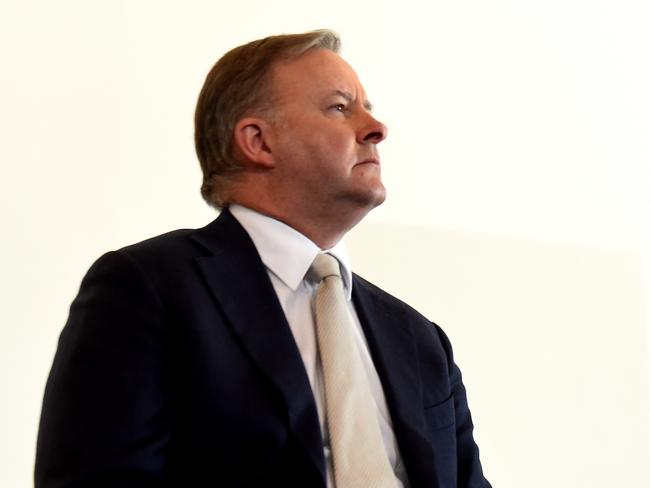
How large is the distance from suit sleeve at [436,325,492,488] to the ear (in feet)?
1.34

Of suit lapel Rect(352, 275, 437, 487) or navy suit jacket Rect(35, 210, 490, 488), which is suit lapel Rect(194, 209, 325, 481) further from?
suit lapel Rect(352, 275, 437, 487)

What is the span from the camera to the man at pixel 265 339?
4.26ft

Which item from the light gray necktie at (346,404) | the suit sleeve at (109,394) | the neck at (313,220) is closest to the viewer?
the suit sleeve at (109,394)

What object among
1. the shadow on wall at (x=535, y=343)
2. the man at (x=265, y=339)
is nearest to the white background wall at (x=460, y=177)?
the shadow on wall at (x=535, y=343)

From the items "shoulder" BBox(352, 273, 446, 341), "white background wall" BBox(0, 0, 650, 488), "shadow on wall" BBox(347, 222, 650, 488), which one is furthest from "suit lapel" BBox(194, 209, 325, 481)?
"shadow on wall" BBox(347, 222, 650, 488)

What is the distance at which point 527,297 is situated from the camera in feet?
8.72

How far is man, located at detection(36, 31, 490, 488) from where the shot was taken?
130cm

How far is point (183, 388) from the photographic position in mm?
1341

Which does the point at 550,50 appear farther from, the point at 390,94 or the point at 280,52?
the point at 280,52

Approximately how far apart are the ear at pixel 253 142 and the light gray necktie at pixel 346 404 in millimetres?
248

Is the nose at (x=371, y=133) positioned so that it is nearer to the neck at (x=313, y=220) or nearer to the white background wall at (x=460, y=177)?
the neck at (x=313, y=220)

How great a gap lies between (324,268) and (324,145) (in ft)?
0.63

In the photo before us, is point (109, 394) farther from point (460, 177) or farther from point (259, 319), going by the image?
point (460, 177)

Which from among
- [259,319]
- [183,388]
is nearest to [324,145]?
[259,319]
